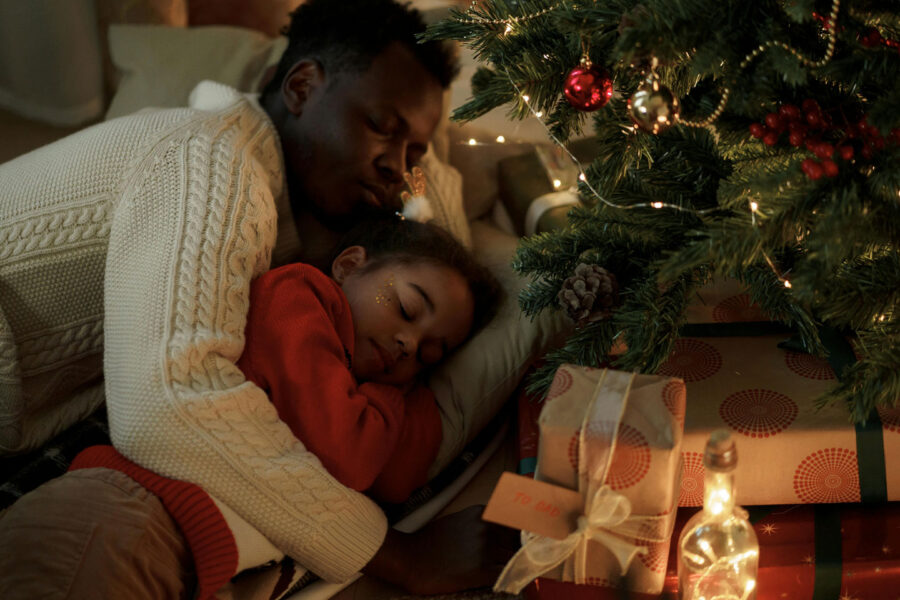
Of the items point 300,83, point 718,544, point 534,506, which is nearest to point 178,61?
point 300,83

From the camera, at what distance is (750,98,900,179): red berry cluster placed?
69 cm

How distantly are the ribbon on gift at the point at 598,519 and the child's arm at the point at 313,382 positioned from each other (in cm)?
28

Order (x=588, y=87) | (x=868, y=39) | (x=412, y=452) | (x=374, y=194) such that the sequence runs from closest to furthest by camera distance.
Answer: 1. (x=868, y=39)
2. (x=588, y=87)
3. (x=412, y=452)
4. (x=374, y=194)

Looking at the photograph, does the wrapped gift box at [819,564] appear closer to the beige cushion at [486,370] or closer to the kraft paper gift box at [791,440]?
the kraft paper gift box at [791,440]

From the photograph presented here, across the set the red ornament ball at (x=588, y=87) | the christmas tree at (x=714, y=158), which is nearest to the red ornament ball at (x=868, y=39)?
the christmas tree at (x=714, y=158)

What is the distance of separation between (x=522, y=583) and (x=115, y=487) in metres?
0.47

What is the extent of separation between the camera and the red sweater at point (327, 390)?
0.94 meters

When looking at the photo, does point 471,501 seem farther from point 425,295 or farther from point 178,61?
point 178,61

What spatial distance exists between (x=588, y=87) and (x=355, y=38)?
70cm

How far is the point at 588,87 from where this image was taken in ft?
2.52

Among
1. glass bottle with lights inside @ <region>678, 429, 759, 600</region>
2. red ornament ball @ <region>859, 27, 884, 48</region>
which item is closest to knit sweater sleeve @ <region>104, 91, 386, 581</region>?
glass bottle with lights inside @ <region>678, 429, 759, 600</region>

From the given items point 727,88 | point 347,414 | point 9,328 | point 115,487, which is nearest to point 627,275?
point 727,88

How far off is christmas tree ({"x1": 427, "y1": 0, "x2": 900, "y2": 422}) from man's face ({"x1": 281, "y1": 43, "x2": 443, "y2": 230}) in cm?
29

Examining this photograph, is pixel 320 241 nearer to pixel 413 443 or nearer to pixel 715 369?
pixel 413 443
